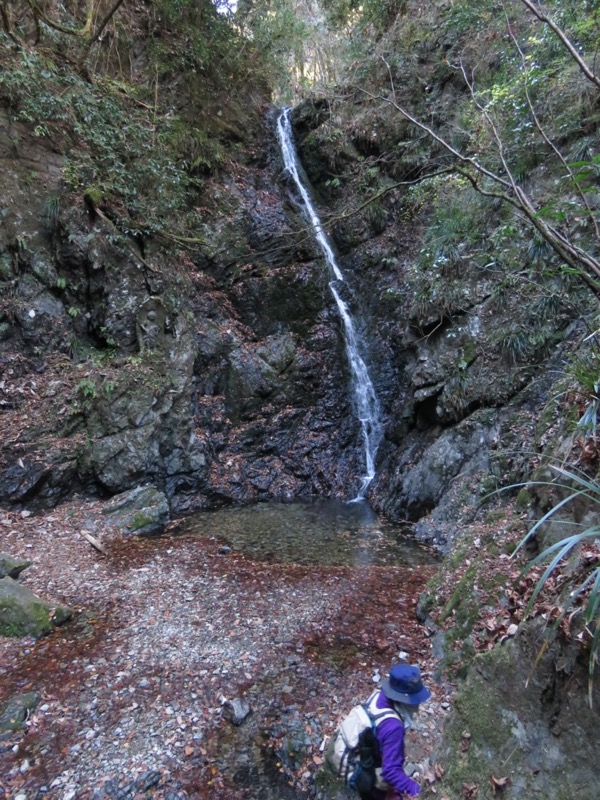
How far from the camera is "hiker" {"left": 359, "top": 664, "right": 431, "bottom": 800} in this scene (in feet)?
7.51

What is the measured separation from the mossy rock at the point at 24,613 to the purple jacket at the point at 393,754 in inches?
157

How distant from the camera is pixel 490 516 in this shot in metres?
5.62

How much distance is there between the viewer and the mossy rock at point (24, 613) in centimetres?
446

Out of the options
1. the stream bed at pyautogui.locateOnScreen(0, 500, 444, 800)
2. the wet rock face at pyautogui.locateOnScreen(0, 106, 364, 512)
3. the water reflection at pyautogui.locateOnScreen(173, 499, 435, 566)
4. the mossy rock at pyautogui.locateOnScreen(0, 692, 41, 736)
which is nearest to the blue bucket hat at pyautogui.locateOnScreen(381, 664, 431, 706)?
the stream bed at pyautogui.locateOnScreen(0, 500, 444, 800)

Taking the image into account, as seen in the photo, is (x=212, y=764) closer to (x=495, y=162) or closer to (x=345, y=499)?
(x=345, y=499)

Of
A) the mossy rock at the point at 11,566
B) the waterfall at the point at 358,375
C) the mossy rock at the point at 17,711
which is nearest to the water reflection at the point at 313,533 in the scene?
the waterfall at the point at 358,375

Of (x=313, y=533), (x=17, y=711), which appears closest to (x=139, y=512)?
(x=313, y=533)

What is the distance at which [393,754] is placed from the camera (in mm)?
2295

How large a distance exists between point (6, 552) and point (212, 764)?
4350mm

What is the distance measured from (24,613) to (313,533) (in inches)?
185

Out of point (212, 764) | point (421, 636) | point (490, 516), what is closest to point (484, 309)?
point (490, 516)

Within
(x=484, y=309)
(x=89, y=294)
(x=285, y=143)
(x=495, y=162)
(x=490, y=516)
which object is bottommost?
(x=490, y=516)

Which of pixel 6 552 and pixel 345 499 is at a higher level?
pixel 6 552

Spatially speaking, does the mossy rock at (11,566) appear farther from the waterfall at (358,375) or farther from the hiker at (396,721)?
the waterfall at (358,375)
